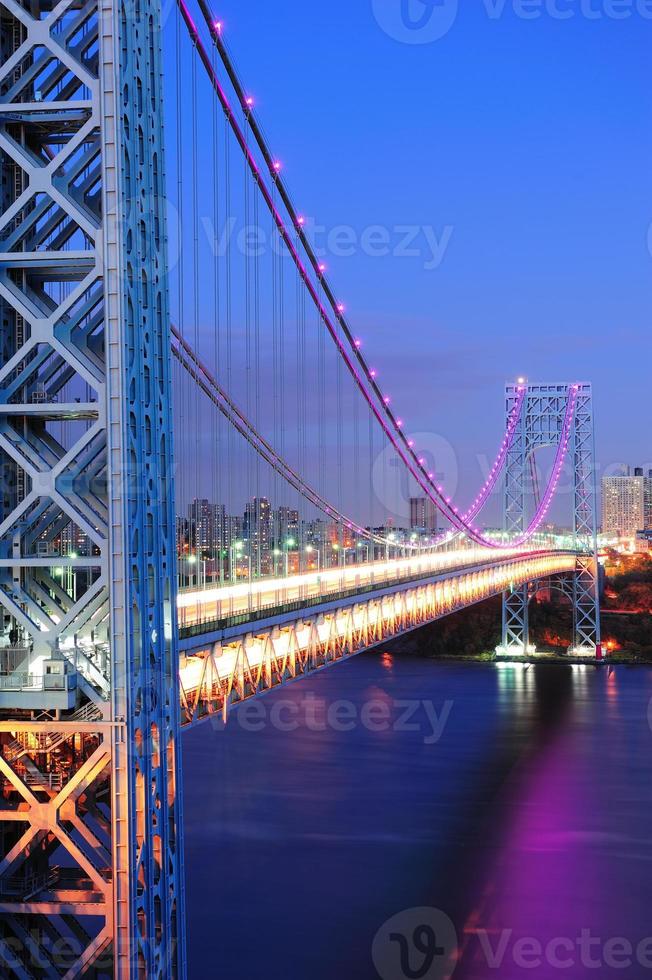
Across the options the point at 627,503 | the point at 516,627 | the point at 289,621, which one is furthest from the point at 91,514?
the point at 627,503

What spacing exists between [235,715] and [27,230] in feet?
85.9

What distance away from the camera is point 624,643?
5331 cm

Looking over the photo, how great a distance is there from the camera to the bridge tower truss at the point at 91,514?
8.63 meters

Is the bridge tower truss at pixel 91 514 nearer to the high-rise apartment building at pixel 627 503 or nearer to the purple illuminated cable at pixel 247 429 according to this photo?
the purple illuminated cable at pixel 247 429

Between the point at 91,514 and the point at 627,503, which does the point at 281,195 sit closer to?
the point at 91,514

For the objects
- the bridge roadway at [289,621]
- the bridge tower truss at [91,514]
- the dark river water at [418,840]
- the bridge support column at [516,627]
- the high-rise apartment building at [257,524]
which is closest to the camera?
the bridge tower truss at [91,514]

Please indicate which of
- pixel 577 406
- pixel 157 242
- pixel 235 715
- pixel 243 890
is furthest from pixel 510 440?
pixel 157 242

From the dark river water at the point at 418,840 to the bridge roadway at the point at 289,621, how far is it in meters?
3.73

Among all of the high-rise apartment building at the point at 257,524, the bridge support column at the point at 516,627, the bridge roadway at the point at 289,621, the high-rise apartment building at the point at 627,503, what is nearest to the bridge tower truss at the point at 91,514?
the bridge roadway at the point at 289,621

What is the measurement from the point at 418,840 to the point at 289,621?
8.32 metres

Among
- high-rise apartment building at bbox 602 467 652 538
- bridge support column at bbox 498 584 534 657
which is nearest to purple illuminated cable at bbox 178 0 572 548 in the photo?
bridge support column at bbox 498 584 534 657

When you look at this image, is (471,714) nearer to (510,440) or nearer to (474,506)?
(474,506)

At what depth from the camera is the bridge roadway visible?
1245 cm

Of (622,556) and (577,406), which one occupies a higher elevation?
(577,406)
